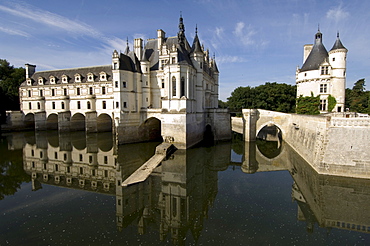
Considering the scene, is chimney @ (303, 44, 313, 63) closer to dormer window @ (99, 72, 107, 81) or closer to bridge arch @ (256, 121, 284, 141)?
bridge arch @ (256, 121, 284, 141)

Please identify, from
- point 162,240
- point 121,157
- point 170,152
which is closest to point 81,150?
point 121,157

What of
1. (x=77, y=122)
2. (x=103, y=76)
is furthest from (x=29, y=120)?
(x=103, y=76)

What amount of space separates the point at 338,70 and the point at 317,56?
10.6 ft

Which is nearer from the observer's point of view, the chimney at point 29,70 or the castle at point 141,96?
the castle at point 141,96

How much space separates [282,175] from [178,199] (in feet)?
29.9

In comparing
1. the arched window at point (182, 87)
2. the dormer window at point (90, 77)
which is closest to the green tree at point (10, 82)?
the dormer window at point (90, 77)

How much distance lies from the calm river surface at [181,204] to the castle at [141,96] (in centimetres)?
617

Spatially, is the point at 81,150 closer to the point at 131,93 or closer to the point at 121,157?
the point at 121,157

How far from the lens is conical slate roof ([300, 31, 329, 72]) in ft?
86.1

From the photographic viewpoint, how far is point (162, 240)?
7.61m

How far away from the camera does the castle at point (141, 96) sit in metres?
→ 21.7

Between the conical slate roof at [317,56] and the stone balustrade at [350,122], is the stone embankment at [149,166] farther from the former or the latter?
the conical slate roof at [317,56]

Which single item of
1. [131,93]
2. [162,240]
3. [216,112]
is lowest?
[162,240]

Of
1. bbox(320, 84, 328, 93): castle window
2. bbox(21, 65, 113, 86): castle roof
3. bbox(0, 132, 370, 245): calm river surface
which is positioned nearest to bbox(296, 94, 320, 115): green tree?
bbox(320, 84, 328, 93): castle window
